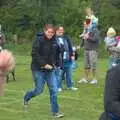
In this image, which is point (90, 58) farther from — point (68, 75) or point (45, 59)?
point (45, 59)

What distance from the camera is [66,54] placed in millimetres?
14156

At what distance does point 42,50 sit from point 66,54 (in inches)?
162

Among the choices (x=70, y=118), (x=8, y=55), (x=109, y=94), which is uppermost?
(x=8, y=55)

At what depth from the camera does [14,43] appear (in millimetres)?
35844

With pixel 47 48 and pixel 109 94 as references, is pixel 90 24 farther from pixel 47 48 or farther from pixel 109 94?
pixel 109 94

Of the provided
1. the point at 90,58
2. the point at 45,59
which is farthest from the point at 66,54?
the point at 45,59

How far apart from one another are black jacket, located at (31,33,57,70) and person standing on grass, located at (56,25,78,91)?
10.4 ft

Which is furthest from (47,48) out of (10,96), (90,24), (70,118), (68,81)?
(90,24)

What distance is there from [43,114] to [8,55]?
268 inches

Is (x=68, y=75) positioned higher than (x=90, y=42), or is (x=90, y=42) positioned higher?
(x=90, y=42)

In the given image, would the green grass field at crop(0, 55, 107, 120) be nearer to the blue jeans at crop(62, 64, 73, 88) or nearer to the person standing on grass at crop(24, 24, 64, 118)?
the blue jeans at crop(62, 64, 73, 88)

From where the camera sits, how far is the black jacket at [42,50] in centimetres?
1002

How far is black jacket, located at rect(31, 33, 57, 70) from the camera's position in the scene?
10.0 metres

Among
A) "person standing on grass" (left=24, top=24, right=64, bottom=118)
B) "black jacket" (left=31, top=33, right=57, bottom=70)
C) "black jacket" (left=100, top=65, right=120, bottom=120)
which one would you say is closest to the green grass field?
"person standing on grass" (left=24, top=24, right=64, bottom=118)
